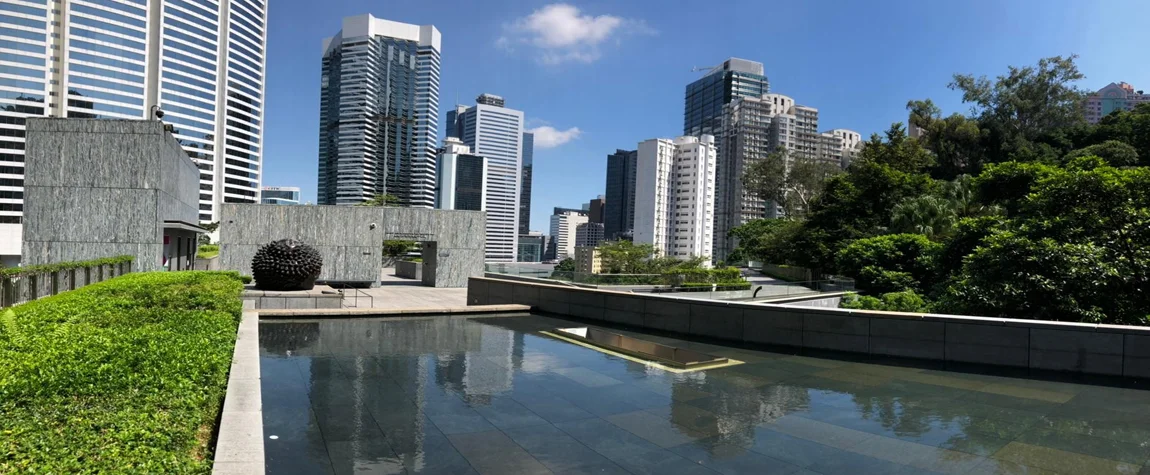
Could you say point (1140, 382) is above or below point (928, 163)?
below

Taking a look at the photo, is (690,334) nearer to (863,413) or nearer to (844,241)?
(863,413)

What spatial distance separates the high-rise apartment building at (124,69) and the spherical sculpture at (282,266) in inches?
3289

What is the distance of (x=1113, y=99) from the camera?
116750 millimetres

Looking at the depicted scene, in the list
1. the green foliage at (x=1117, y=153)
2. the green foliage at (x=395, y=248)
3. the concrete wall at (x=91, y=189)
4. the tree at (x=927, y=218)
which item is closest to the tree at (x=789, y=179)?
the green foliage at (x=1117, y=153)

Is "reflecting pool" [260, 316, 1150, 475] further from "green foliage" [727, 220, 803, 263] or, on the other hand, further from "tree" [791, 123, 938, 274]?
"green foliage" [727, 220, 803, 263]

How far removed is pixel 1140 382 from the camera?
691 centimetres

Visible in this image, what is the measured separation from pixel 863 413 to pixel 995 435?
1033 mm

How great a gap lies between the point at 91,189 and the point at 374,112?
115 meters

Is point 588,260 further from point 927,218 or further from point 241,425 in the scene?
point 241,425

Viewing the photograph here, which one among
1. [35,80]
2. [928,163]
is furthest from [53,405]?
[35,80]

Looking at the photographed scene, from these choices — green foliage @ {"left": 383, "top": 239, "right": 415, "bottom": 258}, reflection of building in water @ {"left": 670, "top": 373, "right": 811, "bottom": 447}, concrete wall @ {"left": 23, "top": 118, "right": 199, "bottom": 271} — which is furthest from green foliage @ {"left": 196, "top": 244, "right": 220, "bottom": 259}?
reflection of building in water @ {"left": 670, "top": 373, "right": 811, "bottom": 447}

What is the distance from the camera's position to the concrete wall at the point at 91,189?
17.0m

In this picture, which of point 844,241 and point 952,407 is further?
point 844,241

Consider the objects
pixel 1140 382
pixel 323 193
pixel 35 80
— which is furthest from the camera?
pixel 323 193
